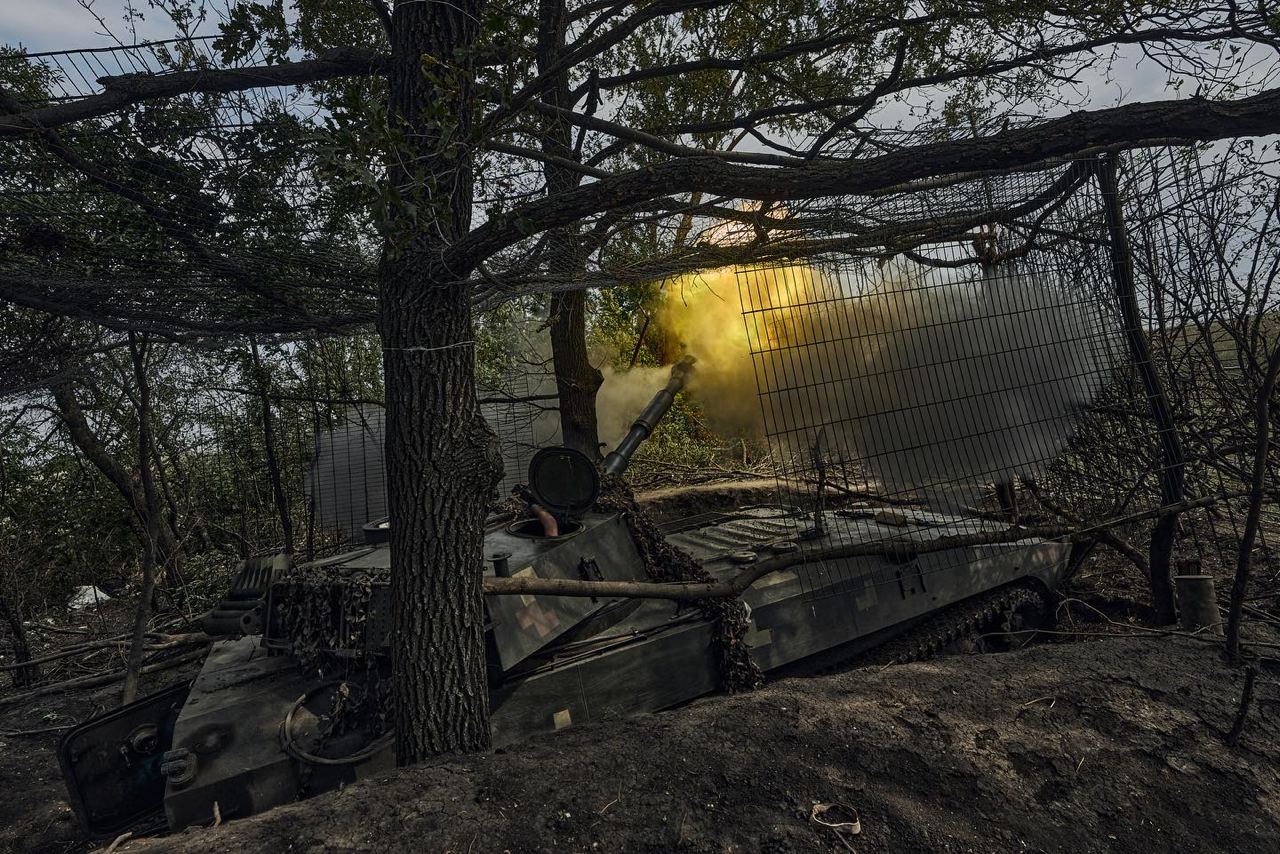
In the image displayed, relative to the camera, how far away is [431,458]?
166 inches

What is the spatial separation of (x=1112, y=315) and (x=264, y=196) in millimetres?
6964

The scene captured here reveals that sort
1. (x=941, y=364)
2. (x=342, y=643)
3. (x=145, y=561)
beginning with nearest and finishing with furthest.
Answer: (x=342, y=643)
(x=941, y=364)
(x=145, y=561)

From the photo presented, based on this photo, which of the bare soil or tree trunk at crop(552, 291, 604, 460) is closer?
the bare soil

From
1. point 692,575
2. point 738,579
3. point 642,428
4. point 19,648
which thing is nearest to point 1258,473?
point 738,579

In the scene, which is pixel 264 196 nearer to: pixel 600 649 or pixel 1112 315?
pixel 600 649

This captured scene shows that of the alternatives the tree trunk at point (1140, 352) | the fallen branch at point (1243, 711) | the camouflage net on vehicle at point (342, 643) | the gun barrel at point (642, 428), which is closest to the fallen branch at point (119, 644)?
the camouflage net on vehicle at point (342, 643)

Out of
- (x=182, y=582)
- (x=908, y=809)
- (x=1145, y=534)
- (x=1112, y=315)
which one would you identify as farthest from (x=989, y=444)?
(x=182, y=582)

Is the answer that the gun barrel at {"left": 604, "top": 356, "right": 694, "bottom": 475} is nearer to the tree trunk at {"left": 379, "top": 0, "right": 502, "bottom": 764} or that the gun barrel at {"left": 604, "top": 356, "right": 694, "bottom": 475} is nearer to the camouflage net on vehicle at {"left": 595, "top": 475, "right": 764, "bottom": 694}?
the camouflage net on vehicle at {"left": 595, "top": 475, "right": 764, "bottom": 694}

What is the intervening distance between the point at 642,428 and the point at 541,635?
3.86 meters

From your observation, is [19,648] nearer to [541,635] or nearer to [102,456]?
[102,456]

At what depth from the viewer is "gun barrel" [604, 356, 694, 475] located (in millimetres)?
8016

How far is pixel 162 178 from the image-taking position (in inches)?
199

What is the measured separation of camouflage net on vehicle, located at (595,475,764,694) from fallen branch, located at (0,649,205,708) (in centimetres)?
530

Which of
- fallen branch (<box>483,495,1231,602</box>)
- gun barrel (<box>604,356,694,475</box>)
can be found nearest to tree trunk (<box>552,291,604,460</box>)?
gun barrel (<box>604,356,694,475</box>)
